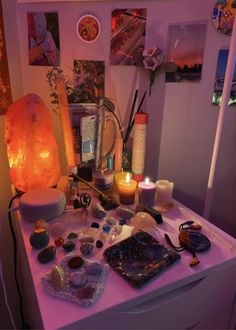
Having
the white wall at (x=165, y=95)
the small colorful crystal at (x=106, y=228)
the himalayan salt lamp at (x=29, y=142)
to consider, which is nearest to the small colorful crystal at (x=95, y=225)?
the small colorful crystal at (x=106, y=228)

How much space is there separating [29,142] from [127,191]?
13.0 inches

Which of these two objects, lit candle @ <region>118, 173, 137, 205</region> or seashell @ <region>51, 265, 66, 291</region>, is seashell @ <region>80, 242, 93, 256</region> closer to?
seashell @ <region>51, 265, 66, 291</region>

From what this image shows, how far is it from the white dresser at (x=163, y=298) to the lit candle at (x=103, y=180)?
0.64ft

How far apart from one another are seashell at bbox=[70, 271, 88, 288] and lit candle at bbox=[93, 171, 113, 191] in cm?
37

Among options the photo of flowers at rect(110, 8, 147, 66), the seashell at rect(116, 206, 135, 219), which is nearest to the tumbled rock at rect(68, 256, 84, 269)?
the seashell at rect(116, 206, 135, 219)

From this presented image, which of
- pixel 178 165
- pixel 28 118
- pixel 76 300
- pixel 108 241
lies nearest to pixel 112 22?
pixel 28 118

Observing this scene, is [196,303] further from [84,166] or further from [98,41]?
[98,41]

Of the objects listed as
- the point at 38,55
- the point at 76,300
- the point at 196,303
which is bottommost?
the point at 196,303

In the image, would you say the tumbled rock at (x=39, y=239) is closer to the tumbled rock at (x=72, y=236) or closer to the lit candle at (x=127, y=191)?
the tumbled rock at (x=72, y=236)

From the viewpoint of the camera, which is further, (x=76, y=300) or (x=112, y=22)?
(x=112, y=22)

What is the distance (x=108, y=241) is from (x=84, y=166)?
307 mm

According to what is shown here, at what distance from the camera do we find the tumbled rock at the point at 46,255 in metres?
0.56

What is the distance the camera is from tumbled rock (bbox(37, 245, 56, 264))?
1.82 feet

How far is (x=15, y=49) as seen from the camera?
35.1 inches
